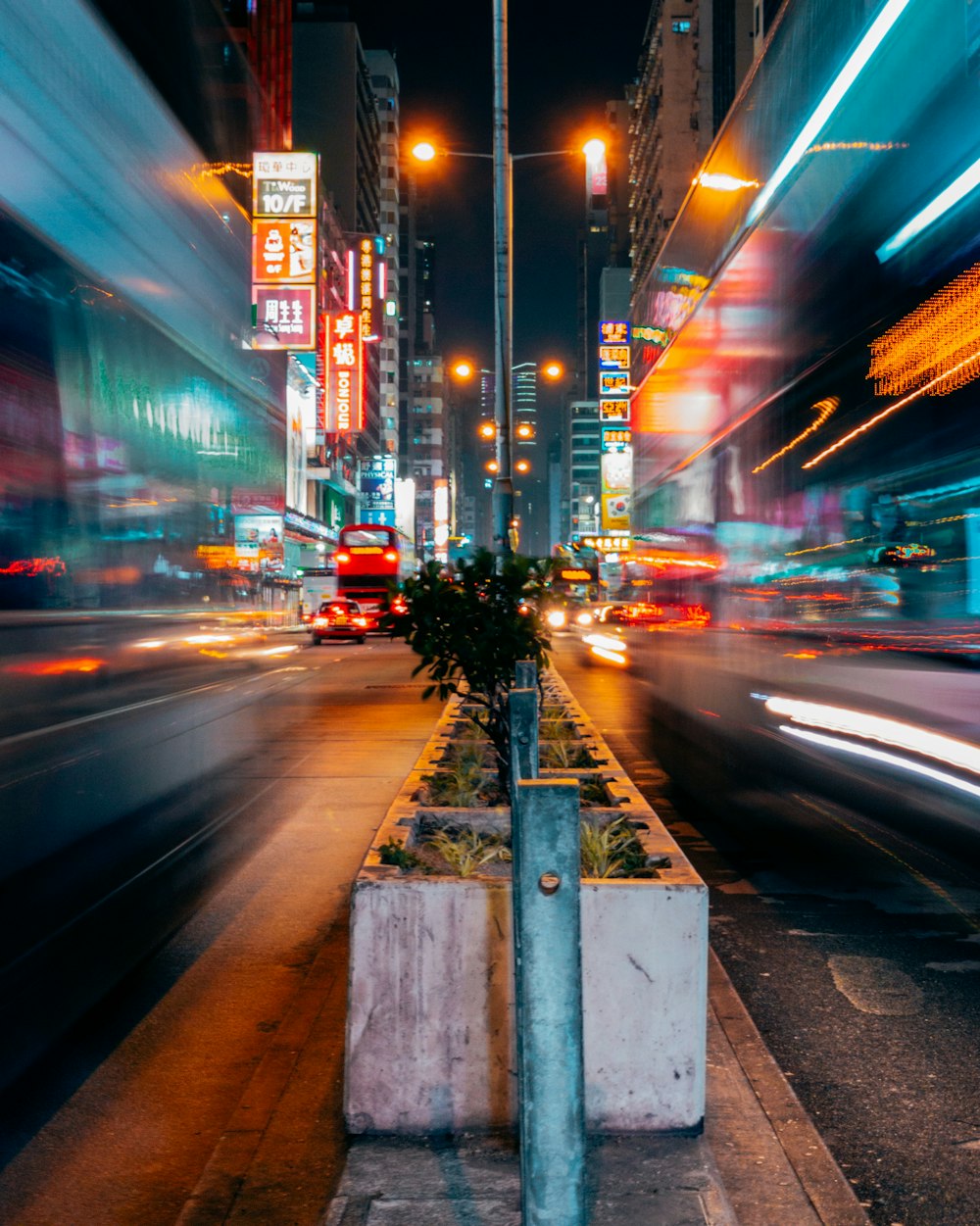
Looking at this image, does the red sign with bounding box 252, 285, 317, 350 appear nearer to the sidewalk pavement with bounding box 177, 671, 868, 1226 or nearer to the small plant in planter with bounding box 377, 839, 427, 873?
the small plant in planter with bounding box 377, 839, 427, 873

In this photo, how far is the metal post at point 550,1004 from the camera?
2.62m

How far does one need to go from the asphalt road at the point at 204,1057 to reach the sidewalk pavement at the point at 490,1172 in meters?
0.02

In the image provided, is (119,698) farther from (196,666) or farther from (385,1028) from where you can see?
(385,1028)

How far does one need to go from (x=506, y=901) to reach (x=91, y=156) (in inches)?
478

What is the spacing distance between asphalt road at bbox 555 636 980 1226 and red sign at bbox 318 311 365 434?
65.3m

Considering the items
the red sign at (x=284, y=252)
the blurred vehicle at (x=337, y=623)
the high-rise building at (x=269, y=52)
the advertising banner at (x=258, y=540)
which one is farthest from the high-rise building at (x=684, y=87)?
the advertising banner at (x=258, y=540)

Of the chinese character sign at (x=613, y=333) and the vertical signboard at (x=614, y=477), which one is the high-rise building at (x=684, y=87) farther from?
the vertical signboard at (x=614, y=477)

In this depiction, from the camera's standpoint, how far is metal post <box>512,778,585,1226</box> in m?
2.62

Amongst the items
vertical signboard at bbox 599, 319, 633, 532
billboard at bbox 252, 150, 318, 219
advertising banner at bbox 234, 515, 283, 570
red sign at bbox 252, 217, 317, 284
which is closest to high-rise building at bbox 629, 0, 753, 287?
vertical signboard at bbox 599, 319, 633, 532

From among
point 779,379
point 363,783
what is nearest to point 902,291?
point 779,379

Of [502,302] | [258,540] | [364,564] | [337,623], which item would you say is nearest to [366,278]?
[364,564]

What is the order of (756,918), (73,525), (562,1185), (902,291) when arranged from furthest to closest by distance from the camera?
1. (73,525)
2. (902,291)
3. (756,918)
4. (562,1185)

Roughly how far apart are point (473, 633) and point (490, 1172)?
10.4 ft

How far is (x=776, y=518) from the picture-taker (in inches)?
551
